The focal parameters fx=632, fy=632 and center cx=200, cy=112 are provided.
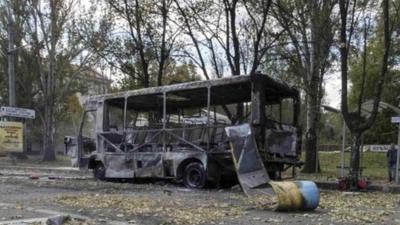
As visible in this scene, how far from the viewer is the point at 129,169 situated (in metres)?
21.1

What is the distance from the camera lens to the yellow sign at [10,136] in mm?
31375

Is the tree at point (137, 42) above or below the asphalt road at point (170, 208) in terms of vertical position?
above

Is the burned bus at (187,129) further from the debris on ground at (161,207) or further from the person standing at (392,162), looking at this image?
the person standing at (392,162)

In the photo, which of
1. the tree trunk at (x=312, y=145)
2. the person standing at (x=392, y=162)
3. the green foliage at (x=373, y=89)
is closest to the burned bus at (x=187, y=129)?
the person standing at (x=392, y=162)

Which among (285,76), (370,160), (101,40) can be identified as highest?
(101,40)

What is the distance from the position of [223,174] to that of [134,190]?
111 inches

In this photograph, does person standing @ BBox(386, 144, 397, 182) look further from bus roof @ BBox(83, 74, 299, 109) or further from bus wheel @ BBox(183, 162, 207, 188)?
bus wheel @ BBox(183, 162, 207, 188)

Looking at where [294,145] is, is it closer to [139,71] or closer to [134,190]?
[134,190]

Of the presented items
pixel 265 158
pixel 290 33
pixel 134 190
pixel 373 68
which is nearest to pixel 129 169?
pixel 134 190

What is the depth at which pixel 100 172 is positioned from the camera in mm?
22406

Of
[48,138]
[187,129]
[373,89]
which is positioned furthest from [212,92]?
[373,89]

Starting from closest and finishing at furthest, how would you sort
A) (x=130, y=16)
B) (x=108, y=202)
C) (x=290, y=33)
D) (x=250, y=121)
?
(x=108, y=202) → (x=250, y=121) → (x=290, y=33) → (x=130, y=16)

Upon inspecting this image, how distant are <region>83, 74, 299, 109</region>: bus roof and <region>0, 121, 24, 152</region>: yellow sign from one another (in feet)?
33.6

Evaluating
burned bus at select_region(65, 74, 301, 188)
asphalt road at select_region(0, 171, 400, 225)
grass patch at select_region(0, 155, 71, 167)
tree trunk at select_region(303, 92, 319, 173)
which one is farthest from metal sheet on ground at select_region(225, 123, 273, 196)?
grass patch at select_region(0, 155, 71, 167)
